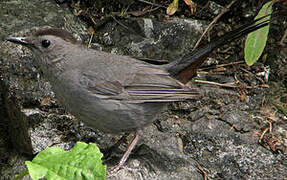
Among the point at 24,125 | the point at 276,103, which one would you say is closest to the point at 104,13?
the point at 24,125

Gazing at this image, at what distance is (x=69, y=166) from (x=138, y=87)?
4.29ft

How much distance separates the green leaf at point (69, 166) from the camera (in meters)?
2.79

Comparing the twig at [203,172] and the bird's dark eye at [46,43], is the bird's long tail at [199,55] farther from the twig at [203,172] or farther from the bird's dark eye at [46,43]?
the bird's dark eye at [46,43]

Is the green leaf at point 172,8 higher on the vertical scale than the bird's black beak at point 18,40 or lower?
higher

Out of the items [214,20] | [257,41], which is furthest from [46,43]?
[257,41]

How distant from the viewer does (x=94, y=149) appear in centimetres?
297

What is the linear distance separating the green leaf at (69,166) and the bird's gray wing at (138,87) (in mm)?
890

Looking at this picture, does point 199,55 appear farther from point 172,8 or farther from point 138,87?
point 172,8

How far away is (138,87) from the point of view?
12.7ft

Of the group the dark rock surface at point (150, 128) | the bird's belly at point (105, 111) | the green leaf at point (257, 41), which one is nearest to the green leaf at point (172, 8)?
the dark rock surface at point (150, 128)

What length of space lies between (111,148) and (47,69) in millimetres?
1126

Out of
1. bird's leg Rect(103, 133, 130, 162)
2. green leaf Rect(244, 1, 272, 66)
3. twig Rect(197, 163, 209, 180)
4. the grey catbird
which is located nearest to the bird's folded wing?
the grey catbird

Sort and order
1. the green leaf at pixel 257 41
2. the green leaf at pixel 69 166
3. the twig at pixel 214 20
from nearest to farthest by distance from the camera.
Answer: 1. the green leaf at pixel 69 166
2. the green leaf at pixel 257 41
3. the twig at pixel 214 20

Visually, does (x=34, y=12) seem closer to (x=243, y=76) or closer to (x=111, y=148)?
(x=111, y=148)
